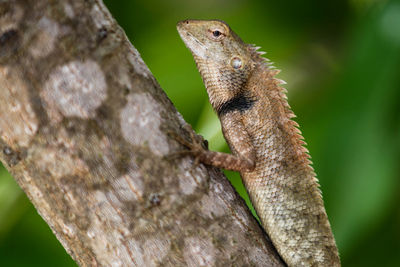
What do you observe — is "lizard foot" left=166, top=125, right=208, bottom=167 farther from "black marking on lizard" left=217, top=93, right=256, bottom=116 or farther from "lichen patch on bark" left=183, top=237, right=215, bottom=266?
"black marking on lizard" left=217, top=93, right=256, bottom=116

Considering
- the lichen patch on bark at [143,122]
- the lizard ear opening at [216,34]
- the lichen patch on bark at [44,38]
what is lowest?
the lichen patch on bark at [143,122]

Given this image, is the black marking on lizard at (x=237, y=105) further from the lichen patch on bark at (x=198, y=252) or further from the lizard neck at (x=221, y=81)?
the lichen patch on bark at (x=198, y=252)

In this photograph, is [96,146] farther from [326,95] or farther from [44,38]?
[326,95]

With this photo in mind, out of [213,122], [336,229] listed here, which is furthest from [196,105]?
[336,229]

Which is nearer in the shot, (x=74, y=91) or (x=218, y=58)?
(x=74, y=91)

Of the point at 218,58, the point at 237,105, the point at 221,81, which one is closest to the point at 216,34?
the point at 218,58

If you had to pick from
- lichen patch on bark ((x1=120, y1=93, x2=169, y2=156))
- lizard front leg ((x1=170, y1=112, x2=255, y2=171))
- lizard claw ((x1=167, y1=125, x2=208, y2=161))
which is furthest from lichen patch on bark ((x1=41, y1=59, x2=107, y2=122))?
lizard front leg ((x1=170, y1=112, x2=255, y2=171))

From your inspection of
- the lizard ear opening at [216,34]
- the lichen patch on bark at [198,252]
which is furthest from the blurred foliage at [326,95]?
the lichen patch on bark at [198,252]
